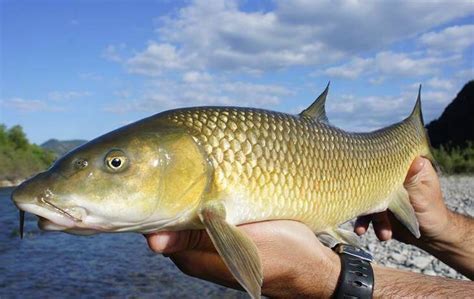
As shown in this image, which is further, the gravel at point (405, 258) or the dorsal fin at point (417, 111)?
the gravel at point (405, 258)

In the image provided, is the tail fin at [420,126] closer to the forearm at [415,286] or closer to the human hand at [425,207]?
the human hand at [425,207]

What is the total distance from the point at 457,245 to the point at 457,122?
188 ft

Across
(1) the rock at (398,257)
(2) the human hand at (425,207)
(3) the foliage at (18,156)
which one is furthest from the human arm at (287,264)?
(3) the foliage at (18,156)

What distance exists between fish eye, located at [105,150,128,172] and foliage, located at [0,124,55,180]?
136 feet

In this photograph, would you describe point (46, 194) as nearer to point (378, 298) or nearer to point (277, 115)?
point (277, 115)

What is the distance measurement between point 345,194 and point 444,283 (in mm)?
865

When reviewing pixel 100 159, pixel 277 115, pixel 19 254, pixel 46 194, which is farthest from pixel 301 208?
pixel 19 254

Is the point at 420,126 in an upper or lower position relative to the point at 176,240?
upper

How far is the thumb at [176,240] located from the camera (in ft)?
9.36

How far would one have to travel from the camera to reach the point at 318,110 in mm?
3760

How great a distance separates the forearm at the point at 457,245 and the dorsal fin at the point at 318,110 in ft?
6.24

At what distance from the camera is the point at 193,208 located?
280 centimetres

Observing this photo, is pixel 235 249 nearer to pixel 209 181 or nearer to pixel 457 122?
pixel 209 181

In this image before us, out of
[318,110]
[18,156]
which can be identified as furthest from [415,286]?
[18,156]
